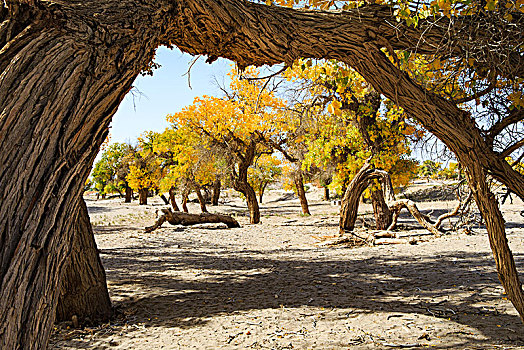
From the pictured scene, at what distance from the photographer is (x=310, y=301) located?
14.1 ft

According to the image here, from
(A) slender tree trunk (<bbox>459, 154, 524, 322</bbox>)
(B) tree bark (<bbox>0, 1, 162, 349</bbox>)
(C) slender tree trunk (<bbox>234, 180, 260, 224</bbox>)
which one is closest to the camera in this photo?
(B) tree bark (<bbox>0, 1, 162, 349</bbox>)

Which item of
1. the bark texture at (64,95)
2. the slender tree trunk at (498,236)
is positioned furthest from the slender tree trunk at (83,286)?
the slender tree trunk at (498,236)

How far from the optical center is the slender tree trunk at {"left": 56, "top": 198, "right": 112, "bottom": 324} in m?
3.83

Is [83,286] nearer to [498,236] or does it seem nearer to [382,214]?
[498,236]

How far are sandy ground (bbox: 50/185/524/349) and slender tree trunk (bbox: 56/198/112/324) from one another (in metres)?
0.17

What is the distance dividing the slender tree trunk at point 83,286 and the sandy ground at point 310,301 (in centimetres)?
17

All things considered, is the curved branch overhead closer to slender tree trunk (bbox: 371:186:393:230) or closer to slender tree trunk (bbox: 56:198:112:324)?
slender tree trunk (bbox: 56:198:112:324)

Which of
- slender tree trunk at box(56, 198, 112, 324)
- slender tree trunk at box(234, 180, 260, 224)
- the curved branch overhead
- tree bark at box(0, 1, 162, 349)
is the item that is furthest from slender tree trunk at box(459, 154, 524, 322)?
slender tree trunk at box(234, 180, 260, 224)

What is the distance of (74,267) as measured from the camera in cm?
386

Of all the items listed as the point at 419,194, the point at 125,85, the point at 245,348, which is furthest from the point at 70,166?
the point at 419,194

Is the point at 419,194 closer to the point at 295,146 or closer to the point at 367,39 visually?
the point at 295,146

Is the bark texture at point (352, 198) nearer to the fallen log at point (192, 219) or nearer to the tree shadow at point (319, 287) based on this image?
the tree shadow at point (319, 287)

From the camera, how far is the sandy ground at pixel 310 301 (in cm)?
321

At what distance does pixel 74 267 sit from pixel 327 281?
10.4ft
